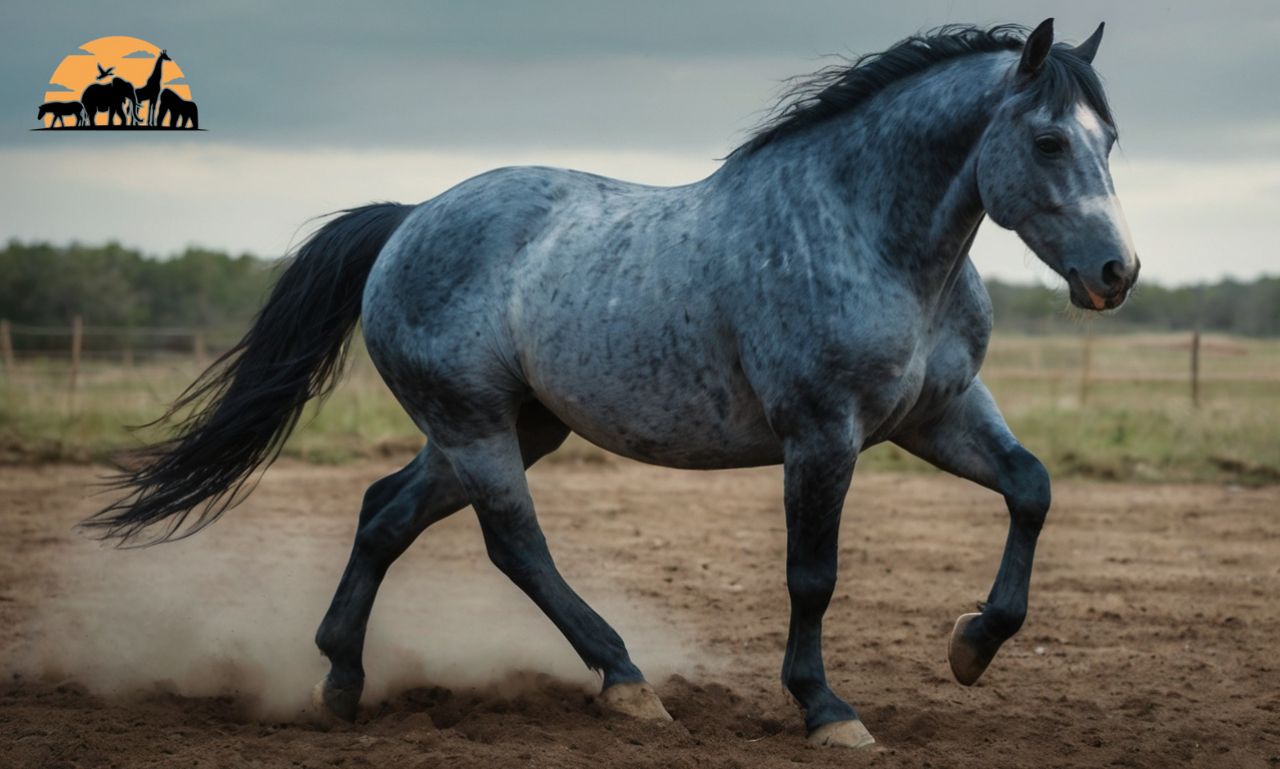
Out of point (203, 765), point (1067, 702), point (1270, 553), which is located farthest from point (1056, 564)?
point (203, 765)

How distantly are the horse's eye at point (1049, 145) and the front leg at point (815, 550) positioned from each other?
0.98m

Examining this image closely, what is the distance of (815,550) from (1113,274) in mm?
1285

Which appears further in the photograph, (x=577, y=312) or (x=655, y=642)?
(x=655, y=642)

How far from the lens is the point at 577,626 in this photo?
188 inches

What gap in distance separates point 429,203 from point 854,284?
1963 mm

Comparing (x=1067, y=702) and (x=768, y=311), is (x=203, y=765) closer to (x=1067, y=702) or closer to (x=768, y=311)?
(x=768, y=311)

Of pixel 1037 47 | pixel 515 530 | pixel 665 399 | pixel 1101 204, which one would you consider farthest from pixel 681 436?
pixel 1037 47

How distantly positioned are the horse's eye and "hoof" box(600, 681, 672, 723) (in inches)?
89.4

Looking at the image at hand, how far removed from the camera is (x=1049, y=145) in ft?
12.5

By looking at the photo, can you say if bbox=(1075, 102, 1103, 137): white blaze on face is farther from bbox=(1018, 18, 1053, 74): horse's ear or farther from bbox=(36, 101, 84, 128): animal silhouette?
bbox=(36, 101, 84, 128): animal silhouette

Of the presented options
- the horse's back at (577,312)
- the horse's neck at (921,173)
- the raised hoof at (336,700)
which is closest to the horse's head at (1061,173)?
the horse's neck at (921,173)

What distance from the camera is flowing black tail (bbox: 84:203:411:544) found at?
544cm

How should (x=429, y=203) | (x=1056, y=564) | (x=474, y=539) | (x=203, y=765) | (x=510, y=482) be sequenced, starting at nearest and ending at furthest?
1. (x=203, y=765)
2. (x=510, y=482)
3. (x=429, y=203)
4. (x=1056, y=564)
5. (x=474, y=539)

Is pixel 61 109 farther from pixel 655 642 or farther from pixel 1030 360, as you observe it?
pixel 1030 360
